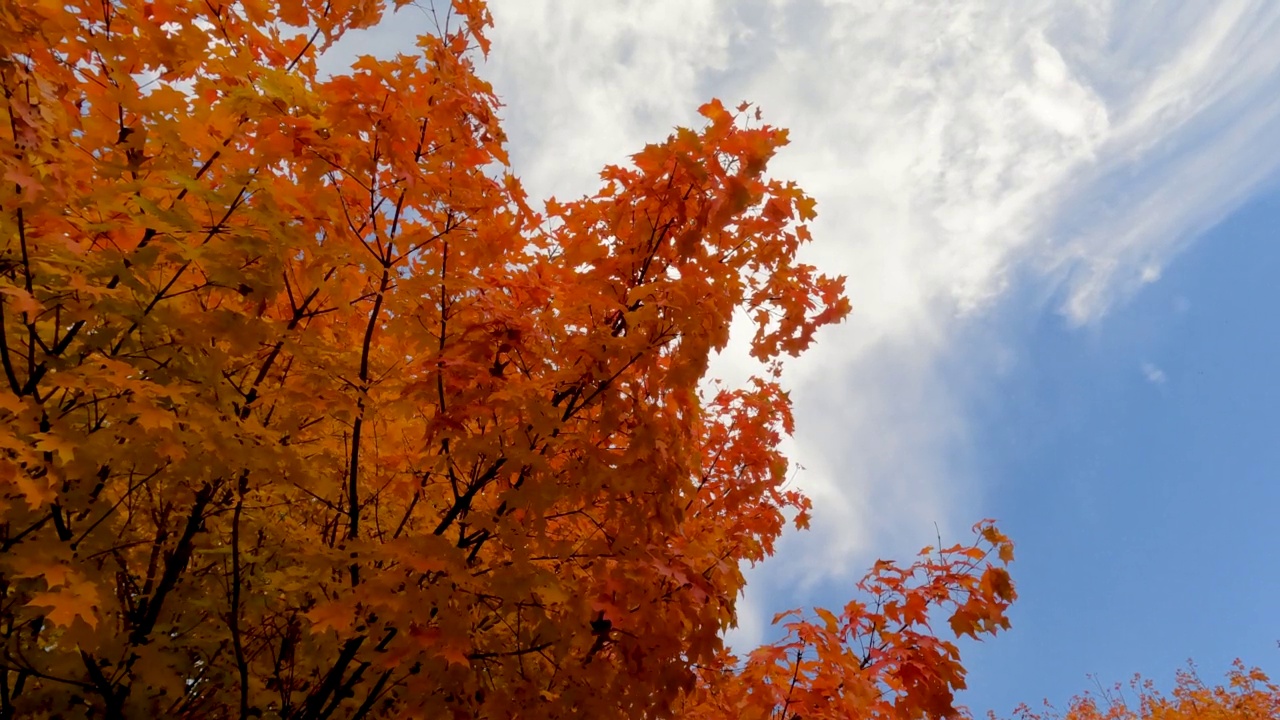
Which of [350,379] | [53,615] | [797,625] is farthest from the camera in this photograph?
[797,625]

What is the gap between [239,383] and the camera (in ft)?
12.3

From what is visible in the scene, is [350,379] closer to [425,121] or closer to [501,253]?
[501,253]

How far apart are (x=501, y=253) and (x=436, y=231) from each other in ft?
1.25

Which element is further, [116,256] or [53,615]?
[116,256]

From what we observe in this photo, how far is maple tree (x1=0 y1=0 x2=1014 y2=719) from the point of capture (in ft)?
9.73

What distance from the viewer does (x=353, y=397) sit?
11.1 ft

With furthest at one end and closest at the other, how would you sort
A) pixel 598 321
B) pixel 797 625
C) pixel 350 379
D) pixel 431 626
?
pixel 797 625 < pixel 598 321 < pixel 350 379 < pixel 431 626

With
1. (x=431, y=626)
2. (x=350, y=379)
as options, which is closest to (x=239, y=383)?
(x=350, y=379)

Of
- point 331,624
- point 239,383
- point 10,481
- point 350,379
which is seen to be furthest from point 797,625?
point 10,481

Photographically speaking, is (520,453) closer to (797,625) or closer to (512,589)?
(512,589)

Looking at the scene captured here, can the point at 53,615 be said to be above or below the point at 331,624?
below

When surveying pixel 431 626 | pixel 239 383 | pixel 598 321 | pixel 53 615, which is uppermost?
pixel 598 321

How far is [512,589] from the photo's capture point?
11.0 feet

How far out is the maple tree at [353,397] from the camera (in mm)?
2965
